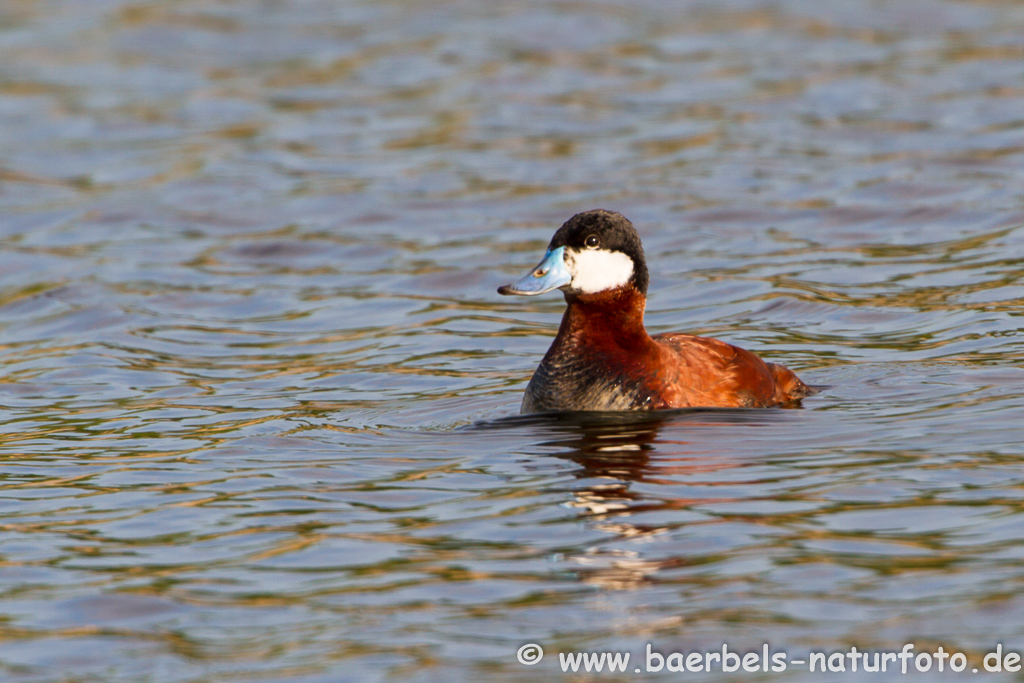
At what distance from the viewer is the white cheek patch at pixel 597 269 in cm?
862

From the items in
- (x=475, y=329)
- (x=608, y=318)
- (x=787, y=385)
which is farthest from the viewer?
(x=475, y=329)

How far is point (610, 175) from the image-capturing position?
16.6 meters

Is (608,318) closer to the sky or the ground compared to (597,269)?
closer to the ground

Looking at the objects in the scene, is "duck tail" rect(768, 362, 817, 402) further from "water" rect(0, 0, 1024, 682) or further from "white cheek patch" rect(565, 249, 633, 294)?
"white cheek patch" rect(565, 249, 633, 294)

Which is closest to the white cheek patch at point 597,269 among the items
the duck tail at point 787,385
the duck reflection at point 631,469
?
the duck reflection at point 631,469

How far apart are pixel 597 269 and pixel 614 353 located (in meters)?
0.46

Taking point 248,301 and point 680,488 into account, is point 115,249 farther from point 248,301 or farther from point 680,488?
point 680,488

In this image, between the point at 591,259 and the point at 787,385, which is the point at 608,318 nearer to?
the point at 591,259

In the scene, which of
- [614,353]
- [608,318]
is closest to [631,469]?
[614,353]

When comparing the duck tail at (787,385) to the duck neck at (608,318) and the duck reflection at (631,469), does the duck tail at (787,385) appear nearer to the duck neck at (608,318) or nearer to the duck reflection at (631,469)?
the duck reflection at (631,469)

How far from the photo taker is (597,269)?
863 cm

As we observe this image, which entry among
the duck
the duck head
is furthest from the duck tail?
the duck head

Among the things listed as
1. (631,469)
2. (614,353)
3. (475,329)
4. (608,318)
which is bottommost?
(631,469)

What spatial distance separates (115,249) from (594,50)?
909 cm
